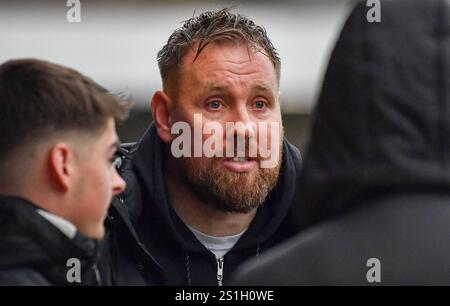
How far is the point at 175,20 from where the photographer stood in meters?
7.45

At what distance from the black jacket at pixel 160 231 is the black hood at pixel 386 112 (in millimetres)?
1073

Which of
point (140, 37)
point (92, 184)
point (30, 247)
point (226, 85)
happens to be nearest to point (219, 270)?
point (226, 85)

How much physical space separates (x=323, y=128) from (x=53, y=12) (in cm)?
590

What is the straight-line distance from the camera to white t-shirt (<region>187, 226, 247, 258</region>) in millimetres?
2609

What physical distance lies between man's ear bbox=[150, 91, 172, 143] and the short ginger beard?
9cm

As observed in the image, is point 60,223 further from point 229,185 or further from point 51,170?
point 229,185

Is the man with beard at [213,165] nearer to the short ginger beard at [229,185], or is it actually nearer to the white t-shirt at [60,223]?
the short ginger beard at [229,185]

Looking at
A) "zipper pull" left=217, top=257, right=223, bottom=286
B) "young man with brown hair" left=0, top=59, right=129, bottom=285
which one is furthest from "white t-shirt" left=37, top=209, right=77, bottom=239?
"zipper pull" left=217, top=257, right=223, bottom=286

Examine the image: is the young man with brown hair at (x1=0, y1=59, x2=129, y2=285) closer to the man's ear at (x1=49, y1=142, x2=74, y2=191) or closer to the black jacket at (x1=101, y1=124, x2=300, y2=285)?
the man's ear at (x1=49, y1=142, x2=74, y2=191)

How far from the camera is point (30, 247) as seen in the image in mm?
1844

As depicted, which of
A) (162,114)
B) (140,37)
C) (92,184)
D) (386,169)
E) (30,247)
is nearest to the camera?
(386,169)

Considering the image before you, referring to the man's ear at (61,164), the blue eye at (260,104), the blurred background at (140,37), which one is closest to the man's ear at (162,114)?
the blue eye at (260,104)

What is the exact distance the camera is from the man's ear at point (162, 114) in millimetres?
2672

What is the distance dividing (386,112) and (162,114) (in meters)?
1.45
